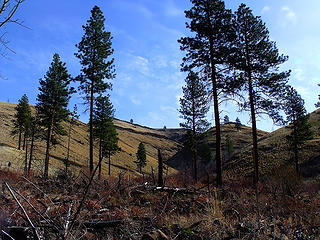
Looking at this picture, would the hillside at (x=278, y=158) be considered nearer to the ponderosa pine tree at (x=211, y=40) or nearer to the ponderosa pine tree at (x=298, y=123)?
the ponderosa pine tree at (x=298, y=123)

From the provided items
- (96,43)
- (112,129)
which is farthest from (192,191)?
(112,129)

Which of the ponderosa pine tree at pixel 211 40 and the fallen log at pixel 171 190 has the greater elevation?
the ponderosa pine tree at pixel 211 40

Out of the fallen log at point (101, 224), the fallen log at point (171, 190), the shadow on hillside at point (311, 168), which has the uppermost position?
the shadow on hillside at point (311, 168)

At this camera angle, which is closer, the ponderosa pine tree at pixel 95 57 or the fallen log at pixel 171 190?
the fallen log at pixel 171 190

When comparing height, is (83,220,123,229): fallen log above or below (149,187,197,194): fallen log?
below

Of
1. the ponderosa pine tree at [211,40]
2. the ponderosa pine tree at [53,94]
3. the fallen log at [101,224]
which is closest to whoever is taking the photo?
the fallen log at [101,224]

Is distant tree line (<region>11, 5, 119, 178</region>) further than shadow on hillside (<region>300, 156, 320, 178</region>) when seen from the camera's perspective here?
No

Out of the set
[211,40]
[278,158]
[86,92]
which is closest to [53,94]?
[86,92]

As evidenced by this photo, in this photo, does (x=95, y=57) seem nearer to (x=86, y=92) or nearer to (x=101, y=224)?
(x=86, y=92)

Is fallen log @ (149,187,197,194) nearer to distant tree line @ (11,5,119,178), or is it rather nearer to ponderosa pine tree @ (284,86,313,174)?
distant tree line @ (11,5,119,178)

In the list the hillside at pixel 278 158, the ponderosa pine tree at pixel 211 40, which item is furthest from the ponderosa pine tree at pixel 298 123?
the ponderosa pine tree at pixel 211 40

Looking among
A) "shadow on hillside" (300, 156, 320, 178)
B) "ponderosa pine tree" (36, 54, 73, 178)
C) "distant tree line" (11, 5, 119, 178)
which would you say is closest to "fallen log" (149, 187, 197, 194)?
"distant tree line" (11, 5, 119, 178)

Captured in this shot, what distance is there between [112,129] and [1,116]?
5879 centimetres

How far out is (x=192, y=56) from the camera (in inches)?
581
